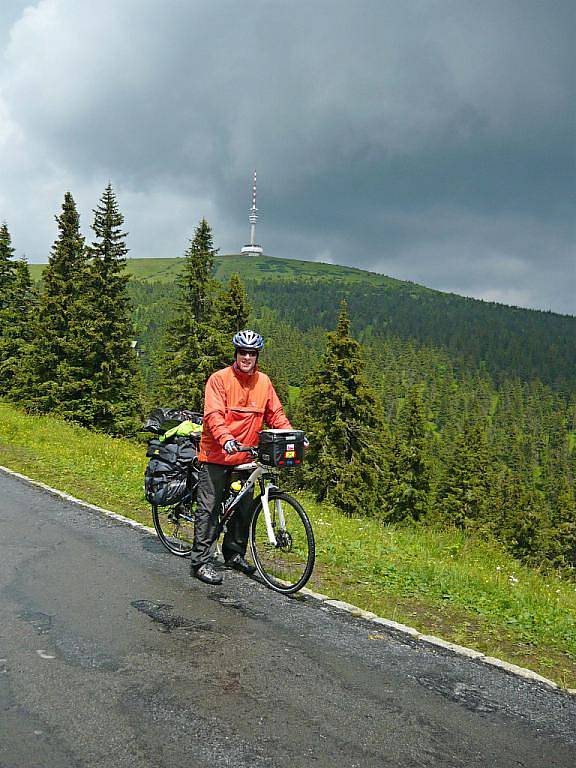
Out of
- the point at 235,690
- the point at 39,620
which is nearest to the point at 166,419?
the point at 39,620

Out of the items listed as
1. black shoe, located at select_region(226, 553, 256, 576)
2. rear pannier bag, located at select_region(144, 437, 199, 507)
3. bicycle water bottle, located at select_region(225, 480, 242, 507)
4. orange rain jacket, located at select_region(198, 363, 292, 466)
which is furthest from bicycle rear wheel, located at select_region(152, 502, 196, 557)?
orange rain jacket, located at select_region(198, 363, 292, 466)

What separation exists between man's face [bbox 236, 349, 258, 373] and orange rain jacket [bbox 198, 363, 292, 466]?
8 centimetres

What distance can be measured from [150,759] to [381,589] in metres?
4.09

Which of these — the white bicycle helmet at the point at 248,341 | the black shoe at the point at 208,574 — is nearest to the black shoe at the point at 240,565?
the black shoe at the point at 208,574

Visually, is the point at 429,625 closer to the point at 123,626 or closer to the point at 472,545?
the point at 123,626

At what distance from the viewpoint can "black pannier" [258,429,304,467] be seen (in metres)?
6.57

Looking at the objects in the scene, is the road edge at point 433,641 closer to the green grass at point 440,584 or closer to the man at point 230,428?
the green grass at point 440,584

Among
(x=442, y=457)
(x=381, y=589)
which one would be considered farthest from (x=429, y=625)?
(x=442, y=457)

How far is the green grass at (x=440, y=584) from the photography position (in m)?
5.79

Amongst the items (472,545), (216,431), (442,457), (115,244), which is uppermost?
(115,244)

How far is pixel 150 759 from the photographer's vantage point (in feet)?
11.3

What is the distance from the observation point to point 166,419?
847cm

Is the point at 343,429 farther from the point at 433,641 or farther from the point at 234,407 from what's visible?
the point at 433,641

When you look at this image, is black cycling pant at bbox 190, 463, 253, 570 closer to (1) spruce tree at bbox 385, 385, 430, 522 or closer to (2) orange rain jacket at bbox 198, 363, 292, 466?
(2) orange rain jacket at bbox 198, 363, 292, 466
